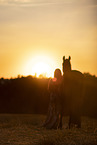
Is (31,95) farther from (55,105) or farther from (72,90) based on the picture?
(72,90)

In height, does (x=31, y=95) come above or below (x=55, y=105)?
above

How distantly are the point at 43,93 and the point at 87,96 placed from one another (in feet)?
13.8

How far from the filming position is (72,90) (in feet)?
45.4

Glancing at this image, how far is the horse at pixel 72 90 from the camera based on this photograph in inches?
534

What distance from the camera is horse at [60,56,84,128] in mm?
13570

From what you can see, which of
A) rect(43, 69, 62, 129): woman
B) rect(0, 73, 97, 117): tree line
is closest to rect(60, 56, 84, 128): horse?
rect(43, 69, 62, 129): woman

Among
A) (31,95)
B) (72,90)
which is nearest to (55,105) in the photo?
(72,90)

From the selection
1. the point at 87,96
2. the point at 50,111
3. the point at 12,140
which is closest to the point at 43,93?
the point at 87,96

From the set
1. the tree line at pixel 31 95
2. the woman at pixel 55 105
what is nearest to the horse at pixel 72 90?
the woman at pixel 55 105

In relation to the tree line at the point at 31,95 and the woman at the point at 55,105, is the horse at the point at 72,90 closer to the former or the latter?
the woman at the point at 55,105

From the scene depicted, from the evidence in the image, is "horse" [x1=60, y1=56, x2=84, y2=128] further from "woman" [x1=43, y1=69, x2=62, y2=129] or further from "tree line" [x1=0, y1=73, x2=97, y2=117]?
"tree line" [x1=0, y1=73, x2=97, y2=117]

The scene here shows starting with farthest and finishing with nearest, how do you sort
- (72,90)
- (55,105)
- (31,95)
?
(31,95), (55,105), (72,90)

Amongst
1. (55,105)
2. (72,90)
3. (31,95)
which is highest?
(31,95)

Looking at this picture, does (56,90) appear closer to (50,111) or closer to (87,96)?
(50,111)
